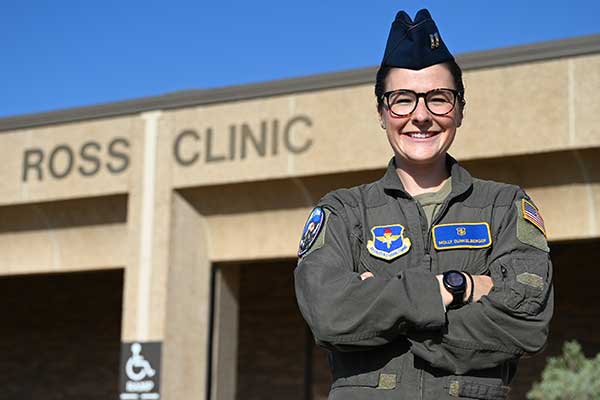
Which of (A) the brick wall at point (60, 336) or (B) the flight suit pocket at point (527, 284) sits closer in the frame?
(B) the flight suit pocket at point (527, 284)

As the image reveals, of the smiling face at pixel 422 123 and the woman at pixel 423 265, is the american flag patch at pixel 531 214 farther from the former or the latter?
the smiling face at pixel 422 123

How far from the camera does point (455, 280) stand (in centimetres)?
234

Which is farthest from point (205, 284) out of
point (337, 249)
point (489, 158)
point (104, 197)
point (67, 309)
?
point (337, 249)

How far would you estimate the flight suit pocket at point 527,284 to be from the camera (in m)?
2.37

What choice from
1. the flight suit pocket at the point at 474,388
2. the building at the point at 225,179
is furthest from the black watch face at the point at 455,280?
the building at the point at 225,179

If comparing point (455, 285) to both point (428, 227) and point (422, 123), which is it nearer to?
point (428, 227)

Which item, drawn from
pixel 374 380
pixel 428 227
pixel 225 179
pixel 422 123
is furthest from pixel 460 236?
pixel 225 179

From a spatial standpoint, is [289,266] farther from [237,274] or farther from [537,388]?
[537,388]

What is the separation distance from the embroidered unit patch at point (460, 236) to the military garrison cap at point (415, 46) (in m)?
0.42

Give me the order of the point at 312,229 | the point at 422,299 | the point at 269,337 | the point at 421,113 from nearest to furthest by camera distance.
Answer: the point at 422,299 → the point at 421,113 → the point at 312,229 → the point at 269,337

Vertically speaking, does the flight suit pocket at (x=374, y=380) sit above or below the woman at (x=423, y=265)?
below

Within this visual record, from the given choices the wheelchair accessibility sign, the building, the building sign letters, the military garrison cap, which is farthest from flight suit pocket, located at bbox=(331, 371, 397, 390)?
the wheelchair accessibility sign

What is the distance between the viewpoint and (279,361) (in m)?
17.0

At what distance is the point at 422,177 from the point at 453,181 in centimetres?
9
